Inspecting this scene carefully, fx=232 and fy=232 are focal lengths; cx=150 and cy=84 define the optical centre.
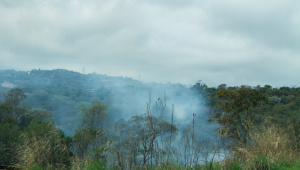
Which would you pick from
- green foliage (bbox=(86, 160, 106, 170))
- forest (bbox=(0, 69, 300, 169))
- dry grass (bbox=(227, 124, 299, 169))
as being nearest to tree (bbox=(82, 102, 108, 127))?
forest (bbox=(0, 69, 300, 169))

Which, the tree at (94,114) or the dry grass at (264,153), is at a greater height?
the dry grass at (264,153)

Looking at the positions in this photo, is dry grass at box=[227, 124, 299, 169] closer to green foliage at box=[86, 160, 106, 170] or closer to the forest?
the forest

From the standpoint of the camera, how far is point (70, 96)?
56125mm

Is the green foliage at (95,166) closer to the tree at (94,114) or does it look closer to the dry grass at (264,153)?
the dry grass at (264,153)

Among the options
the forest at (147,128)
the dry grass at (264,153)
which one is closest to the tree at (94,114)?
the forest at (147,128)

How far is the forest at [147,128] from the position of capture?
3.14 meters

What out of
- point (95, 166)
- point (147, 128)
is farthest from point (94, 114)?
point (95, 166)

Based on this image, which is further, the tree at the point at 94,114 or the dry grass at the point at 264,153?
the tree at the point at 94,114

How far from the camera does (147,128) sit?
27.2 feet

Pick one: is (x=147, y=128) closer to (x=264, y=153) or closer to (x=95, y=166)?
(x=264, y=153)

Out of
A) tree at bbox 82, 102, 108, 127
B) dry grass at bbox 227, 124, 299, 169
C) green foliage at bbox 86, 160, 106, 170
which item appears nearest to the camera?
green foliage at bbox 86, 160, 106, 170

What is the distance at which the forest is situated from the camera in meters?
3.14

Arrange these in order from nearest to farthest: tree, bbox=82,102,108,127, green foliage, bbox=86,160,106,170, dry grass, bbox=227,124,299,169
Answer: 1. green foliage, bbox=86,160,106,170
2. dry grass, bbox=227,124,299,169
3. tree, bbox=82,102,108,127

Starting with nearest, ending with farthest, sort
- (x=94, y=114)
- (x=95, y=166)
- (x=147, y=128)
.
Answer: (x=95, y=166) → (x=147, y=128) → (x=94, y=114)
